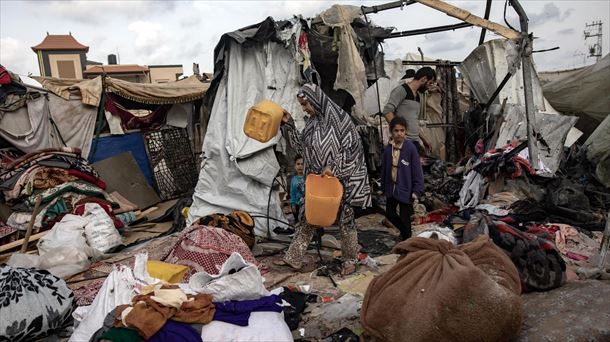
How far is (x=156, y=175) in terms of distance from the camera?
26.3ft

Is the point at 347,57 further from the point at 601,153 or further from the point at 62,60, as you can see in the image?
the point at 62,60

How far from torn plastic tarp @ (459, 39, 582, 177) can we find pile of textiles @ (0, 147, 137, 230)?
5.74 meters

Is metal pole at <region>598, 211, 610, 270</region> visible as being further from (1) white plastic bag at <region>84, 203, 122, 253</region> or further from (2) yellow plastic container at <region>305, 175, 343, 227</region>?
(1) white plastic bag at <region>84, 203, 122, 253</region>

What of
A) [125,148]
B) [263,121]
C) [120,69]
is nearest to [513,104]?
[263,121]

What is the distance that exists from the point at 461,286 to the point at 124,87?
6665 millimetres

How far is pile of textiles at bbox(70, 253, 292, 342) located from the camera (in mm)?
2416

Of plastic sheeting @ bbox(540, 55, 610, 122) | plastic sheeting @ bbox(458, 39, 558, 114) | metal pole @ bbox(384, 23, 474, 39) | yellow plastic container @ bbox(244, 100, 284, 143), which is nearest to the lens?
yellow plastic container @ bbox(244, 100, 284, 143)

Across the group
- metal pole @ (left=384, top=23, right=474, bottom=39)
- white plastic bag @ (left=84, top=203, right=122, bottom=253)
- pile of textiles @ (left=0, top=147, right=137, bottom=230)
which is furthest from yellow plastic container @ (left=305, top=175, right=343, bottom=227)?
metal pole @ (left=384, top=23, right=474, bottom=39)

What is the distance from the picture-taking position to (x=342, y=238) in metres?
4.23

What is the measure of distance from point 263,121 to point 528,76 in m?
3.37

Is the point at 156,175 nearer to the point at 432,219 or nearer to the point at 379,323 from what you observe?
the point at 432,219

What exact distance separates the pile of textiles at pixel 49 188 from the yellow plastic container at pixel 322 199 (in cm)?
320

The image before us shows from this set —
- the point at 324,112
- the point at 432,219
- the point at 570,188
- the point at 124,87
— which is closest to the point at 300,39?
the point at 324,112

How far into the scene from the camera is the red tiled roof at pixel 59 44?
29922 millimetres
